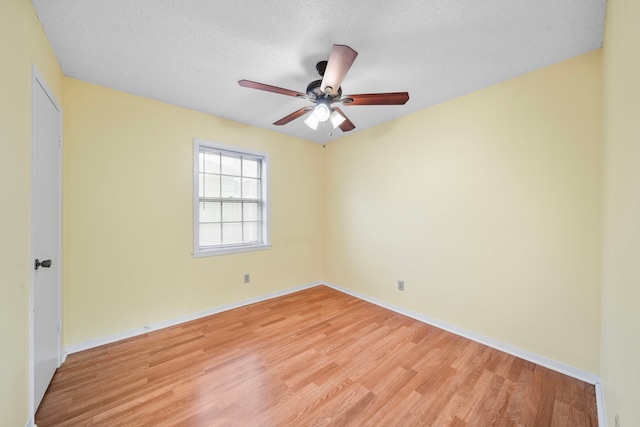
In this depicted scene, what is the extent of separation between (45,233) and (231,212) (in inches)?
69.4

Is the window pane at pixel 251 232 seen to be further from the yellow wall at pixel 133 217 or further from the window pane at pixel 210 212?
the window pane at pixel 210 212

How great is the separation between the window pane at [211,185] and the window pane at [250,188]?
0.36 metres

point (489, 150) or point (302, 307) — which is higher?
point (489, 150)

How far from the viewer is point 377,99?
1783 millimetres

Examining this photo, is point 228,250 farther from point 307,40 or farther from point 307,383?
point 307,40

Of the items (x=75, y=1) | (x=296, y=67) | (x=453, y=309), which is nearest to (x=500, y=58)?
(x=296, y=67)

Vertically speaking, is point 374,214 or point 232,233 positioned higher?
point 374,214

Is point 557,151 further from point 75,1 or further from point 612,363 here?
point 75,1

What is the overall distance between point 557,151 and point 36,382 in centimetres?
410

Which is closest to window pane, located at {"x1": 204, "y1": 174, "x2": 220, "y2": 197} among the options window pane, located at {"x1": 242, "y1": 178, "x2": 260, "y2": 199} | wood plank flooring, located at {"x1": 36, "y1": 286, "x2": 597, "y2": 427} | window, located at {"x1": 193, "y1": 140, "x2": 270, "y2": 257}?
window, located at {"x1": 193, "y1": 140, "x2": 270, "y2": 257}

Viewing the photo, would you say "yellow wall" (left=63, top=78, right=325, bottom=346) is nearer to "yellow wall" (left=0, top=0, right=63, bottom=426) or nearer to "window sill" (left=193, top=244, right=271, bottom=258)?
"window sill" (left=193, top=244, right=271, bottom=258)

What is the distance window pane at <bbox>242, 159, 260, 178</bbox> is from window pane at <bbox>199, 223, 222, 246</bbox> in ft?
2.78

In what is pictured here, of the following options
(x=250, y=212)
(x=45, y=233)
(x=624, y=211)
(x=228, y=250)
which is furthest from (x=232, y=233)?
(x=624, y=211)

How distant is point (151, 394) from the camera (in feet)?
5.36
